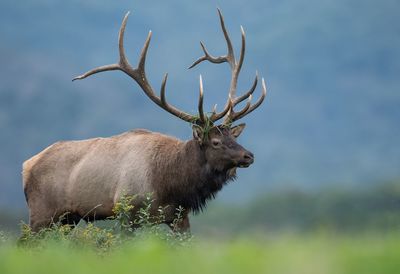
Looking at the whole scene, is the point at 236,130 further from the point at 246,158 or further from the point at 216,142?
the point at 246,158

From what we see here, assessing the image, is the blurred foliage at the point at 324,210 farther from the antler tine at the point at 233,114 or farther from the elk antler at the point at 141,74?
the elk antler at the point at 141,74

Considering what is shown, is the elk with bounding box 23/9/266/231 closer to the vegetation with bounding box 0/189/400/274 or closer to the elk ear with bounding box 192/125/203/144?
the elk ear with bounding box 192/125/203/144

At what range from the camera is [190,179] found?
32.6 ft

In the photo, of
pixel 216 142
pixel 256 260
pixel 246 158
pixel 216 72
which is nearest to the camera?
pixel 256 260

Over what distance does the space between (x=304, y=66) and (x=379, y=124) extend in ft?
107

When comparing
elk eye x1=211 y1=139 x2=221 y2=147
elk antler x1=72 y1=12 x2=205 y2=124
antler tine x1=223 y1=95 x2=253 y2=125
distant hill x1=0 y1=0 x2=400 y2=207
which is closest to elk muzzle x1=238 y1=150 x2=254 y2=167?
elk eye x1=211 y1=139 x2=221 y2=147

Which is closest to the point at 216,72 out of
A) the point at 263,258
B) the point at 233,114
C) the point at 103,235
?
the point at 233,114

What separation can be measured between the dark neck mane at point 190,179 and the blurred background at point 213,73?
56.1 metres

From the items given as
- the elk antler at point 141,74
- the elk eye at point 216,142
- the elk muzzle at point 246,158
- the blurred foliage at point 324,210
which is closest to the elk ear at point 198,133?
the elk eye at point 216,142

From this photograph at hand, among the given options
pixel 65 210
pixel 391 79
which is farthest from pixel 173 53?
pixel 65 210

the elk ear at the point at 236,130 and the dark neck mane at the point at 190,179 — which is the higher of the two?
the elk ear at the point at 236,130

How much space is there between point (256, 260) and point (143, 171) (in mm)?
6597

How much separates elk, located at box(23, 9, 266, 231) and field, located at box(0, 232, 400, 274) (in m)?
5.82

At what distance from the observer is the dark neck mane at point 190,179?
9.84 meters
